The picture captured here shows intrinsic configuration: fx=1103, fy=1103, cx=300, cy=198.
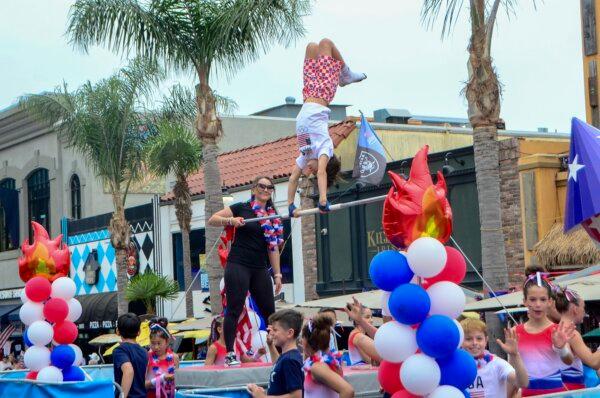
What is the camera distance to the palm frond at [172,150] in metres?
25.5

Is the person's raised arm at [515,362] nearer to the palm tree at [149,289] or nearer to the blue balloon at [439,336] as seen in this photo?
the blue balloon at [439,336]

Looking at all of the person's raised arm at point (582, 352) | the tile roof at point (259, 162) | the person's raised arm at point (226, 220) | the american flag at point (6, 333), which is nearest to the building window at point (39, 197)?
the american flag at point (6, 333)

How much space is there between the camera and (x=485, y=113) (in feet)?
45.4

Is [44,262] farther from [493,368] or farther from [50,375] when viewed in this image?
[493,368]

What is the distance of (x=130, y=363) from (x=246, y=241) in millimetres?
1648

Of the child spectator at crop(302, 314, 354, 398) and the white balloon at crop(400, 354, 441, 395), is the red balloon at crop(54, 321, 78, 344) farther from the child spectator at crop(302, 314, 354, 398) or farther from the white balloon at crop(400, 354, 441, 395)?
the white balloon at crop(400, 354, 441, 395)

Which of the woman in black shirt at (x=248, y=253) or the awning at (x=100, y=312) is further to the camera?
the awning at (x=100, y=312)

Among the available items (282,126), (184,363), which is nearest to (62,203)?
(282,126)

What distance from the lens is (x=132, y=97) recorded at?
25594mm

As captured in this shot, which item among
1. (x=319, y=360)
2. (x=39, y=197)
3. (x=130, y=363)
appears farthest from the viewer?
(x=39, y=197)

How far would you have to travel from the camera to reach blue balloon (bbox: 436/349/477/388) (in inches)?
257

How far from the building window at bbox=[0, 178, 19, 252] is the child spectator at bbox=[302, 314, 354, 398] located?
110 ft

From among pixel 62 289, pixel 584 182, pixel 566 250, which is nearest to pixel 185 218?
pixel 566 250

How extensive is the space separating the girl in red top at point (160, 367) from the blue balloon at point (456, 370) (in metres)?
3.54
